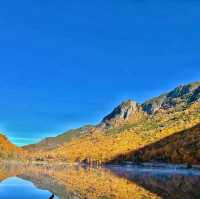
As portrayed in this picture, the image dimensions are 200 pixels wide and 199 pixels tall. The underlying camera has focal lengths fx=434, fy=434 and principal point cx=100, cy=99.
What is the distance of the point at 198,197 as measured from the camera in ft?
136

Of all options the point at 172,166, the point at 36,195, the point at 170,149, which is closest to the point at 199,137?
the point at 170,149

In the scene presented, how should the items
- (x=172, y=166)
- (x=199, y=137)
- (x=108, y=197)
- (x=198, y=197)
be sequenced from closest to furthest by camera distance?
(x=198, y=197) < (x=108, y=197) < (x=172, y=166) < (x=199, y=137)

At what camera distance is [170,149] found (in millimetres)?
198000

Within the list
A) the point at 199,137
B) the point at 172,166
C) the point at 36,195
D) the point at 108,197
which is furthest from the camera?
the point at 199,137

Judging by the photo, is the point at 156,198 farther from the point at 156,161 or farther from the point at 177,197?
the point at 156,161

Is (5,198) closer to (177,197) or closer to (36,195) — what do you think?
(36,195)

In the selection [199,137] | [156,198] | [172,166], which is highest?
[199,137]

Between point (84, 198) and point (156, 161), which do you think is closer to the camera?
point (84, 198)

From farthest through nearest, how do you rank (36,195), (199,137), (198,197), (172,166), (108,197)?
(199,137) < (172,166) < (36,195) < (108,197) < (198,197)

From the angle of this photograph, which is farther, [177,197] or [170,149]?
[170,149]

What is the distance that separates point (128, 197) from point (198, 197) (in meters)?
6.99

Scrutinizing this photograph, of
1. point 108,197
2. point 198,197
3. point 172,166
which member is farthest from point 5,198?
point 172,166

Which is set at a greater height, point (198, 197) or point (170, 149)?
point (170, 149)

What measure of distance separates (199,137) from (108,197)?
157089mm
